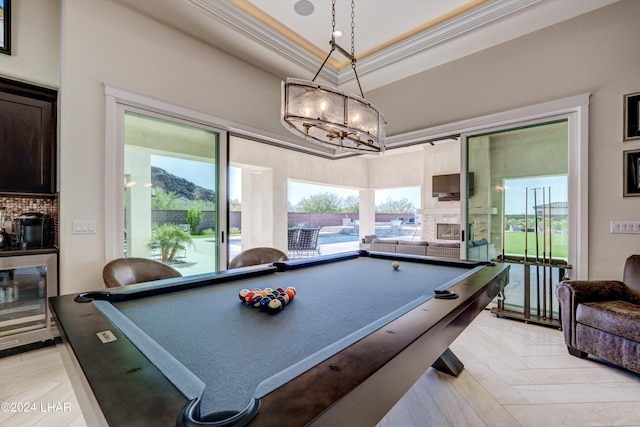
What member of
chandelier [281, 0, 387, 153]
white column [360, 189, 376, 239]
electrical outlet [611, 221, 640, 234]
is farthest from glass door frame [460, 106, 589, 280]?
white column [360, 189, 376, 239]

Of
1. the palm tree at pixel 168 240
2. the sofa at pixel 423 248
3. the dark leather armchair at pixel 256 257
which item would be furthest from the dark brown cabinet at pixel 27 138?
the sofa at pixel 423 248

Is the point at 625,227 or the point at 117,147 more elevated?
the point at 117,147

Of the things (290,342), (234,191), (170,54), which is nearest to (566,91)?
(290,342)

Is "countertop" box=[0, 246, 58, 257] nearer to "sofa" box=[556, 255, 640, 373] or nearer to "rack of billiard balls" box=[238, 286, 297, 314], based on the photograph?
"rack of billiard balls" box=[238, 286, 297, 314]

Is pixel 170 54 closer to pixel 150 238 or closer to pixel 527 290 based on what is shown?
pixel 150 238

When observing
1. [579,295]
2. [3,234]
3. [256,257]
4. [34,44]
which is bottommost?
[579,295]

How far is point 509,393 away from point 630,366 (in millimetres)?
974

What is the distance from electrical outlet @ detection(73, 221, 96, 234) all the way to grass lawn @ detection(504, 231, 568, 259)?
464 cm

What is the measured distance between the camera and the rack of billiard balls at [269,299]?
1.39 metres

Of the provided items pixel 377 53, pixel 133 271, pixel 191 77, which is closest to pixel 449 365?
pixel 133 271

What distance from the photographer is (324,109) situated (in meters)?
2.03

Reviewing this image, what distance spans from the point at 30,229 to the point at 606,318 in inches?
194

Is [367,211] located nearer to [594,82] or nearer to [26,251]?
[594,82]

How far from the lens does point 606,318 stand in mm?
2191
